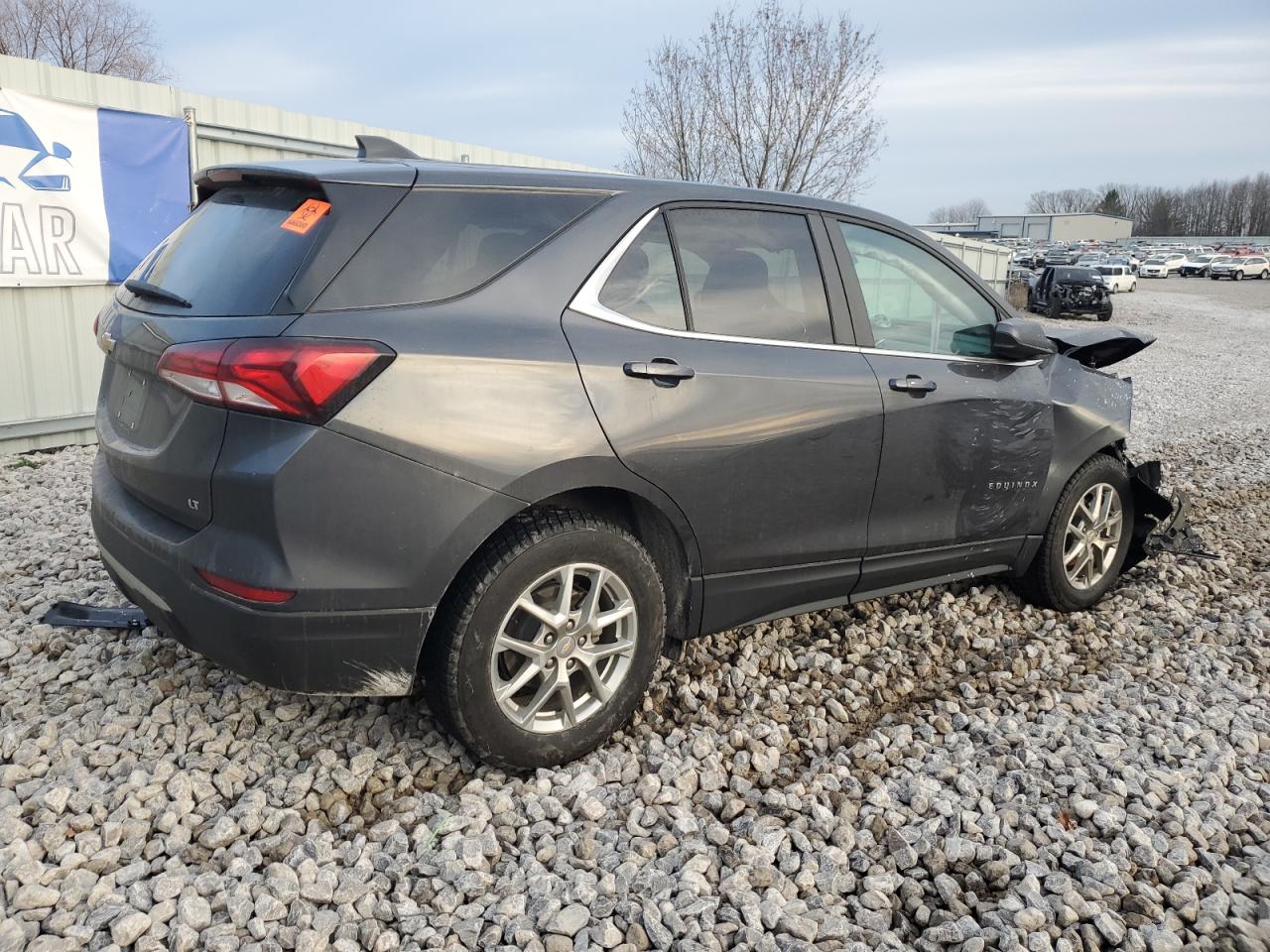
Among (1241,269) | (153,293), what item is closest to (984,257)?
(153,293)

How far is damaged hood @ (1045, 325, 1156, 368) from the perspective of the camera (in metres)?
4.54

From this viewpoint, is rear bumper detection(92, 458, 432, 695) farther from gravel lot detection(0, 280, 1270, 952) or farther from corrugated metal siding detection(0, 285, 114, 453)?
corrugated metal siding detection(0, 285, 114, 453)

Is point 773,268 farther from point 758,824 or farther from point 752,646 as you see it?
point 758,824

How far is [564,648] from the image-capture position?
2.87 metres

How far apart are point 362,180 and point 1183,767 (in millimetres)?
3102

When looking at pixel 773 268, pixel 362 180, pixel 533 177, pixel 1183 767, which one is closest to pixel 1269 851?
pixel 1183 767

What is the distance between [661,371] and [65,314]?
5.98 meters

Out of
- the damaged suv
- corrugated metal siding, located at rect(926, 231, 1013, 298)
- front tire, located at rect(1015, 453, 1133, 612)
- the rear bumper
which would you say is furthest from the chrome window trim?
corrugated metal siding, located at rect(926, 231, 1013, 298)

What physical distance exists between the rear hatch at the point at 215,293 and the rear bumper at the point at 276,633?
13 cm

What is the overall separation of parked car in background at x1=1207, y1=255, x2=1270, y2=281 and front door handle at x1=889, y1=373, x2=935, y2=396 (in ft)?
218

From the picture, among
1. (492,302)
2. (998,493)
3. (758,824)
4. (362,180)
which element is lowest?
(758,824)

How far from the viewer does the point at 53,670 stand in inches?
137

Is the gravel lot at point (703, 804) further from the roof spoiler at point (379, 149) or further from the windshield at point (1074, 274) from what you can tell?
the windshield at point (1074, 274)

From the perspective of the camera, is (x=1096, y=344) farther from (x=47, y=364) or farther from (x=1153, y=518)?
(x=47, y=364)
